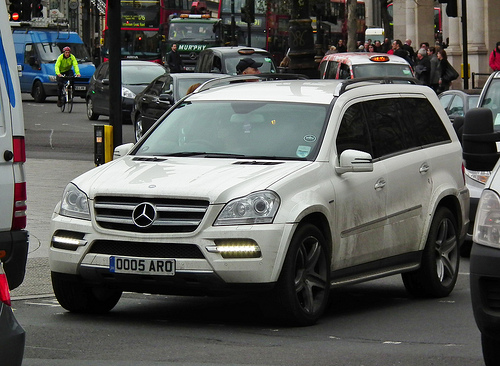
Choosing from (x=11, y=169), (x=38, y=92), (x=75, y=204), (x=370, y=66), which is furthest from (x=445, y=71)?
(x=11, y=169)

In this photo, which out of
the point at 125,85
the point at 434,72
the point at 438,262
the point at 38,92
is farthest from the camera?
the point at 38,92

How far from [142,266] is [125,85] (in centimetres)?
2320

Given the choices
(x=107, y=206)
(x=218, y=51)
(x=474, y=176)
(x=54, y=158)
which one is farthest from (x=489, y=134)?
(x=218, y=51)

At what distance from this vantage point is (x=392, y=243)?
9.48 metres

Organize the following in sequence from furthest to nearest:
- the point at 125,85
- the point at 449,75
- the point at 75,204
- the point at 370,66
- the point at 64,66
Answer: the point at 64,66, the point at 449,75, the point at 125,85, the point at 370,66, the point at 75,204

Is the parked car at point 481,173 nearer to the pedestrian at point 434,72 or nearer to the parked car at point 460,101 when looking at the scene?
the parked car at point 460,101

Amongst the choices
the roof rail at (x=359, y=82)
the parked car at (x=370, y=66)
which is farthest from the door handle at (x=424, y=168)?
the parked car at (x=370, y=66)

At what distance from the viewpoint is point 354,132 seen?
30.9 feet

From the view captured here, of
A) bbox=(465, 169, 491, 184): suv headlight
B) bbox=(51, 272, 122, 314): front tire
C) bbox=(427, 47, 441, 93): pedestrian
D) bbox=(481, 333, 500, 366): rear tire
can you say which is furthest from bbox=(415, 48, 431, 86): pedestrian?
bbox=(481, 333, 500, 366): rear tire

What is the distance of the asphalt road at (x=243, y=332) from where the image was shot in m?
7.29

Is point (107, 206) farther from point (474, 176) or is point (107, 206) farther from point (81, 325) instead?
point (474, 176)

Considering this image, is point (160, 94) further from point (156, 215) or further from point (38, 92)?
point (38, 92)

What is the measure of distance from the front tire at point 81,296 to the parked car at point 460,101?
9702 mm

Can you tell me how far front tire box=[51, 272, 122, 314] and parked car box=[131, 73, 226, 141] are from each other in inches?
514
